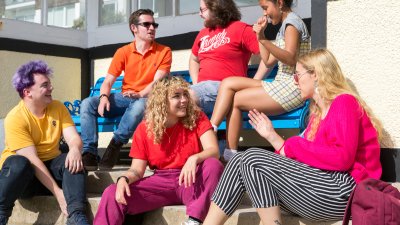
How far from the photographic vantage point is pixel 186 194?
12.3 ft

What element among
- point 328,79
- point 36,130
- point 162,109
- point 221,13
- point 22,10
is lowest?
point 36,130

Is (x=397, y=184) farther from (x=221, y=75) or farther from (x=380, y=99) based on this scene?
(x=221, y=75)

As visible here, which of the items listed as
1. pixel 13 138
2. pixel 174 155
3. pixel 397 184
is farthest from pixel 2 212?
pixel 397 184

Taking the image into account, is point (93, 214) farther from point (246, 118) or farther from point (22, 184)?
point (246, 118)

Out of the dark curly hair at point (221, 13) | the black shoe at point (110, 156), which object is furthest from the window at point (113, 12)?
the black shoe at point (110, 156)

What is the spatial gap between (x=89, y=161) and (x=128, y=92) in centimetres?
A: 63

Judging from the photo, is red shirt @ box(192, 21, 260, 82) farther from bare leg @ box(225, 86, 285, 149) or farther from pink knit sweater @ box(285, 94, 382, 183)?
pink knit sweater @ box(285, 94, 382, 183)

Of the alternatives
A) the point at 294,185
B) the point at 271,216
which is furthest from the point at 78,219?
the point at 294,185

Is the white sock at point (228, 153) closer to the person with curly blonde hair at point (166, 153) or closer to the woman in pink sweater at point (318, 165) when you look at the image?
the person with curly blonde hair at point (166, 153)

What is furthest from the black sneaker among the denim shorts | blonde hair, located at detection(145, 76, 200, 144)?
the denim shorts

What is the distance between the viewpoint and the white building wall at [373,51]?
390cm

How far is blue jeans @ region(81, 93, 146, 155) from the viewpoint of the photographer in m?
4.69

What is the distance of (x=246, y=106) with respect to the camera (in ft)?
14.1

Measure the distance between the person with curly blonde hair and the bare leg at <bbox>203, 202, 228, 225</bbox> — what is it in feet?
1.03
